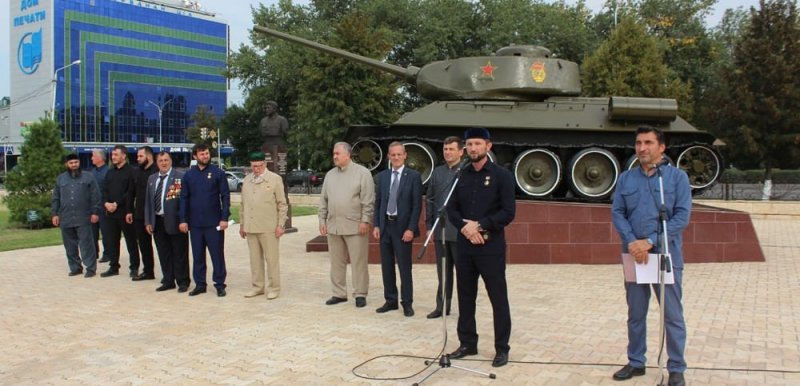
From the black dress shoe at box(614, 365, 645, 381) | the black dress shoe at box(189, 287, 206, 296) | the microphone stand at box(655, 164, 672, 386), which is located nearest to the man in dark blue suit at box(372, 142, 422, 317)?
the black dress shoe at box(189, 287, 206, 296)

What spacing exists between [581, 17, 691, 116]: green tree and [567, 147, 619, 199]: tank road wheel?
18.1 meters

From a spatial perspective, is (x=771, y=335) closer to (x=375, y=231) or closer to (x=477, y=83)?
(x=375, y=231)

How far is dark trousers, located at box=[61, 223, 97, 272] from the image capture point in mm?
9820

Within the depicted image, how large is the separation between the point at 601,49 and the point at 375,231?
26.0 m

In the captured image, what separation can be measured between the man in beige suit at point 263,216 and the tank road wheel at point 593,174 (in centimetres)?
613

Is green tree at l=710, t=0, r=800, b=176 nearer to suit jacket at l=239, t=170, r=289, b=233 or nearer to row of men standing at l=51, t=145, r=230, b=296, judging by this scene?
suit jacket at l=239, t=170, r=289, b=233

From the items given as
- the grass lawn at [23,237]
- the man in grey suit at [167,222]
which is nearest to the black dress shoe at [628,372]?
the man in grey suit at [167,222]

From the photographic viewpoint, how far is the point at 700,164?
39.4 feet

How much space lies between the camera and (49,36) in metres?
69.8

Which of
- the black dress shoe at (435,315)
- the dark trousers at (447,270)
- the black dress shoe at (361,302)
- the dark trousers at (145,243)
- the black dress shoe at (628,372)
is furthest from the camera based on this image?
the dark trousers at (145,243)

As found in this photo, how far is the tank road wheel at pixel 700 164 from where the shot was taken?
12.0 m

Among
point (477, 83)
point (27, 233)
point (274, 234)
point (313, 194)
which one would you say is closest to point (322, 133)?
point (313, 194)

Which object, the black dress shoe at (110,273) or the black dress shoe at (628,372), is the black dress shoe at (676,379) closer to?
the black dress shoe at (628,372)

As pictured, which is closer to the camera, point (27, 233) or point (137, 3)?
point (27, 233)
